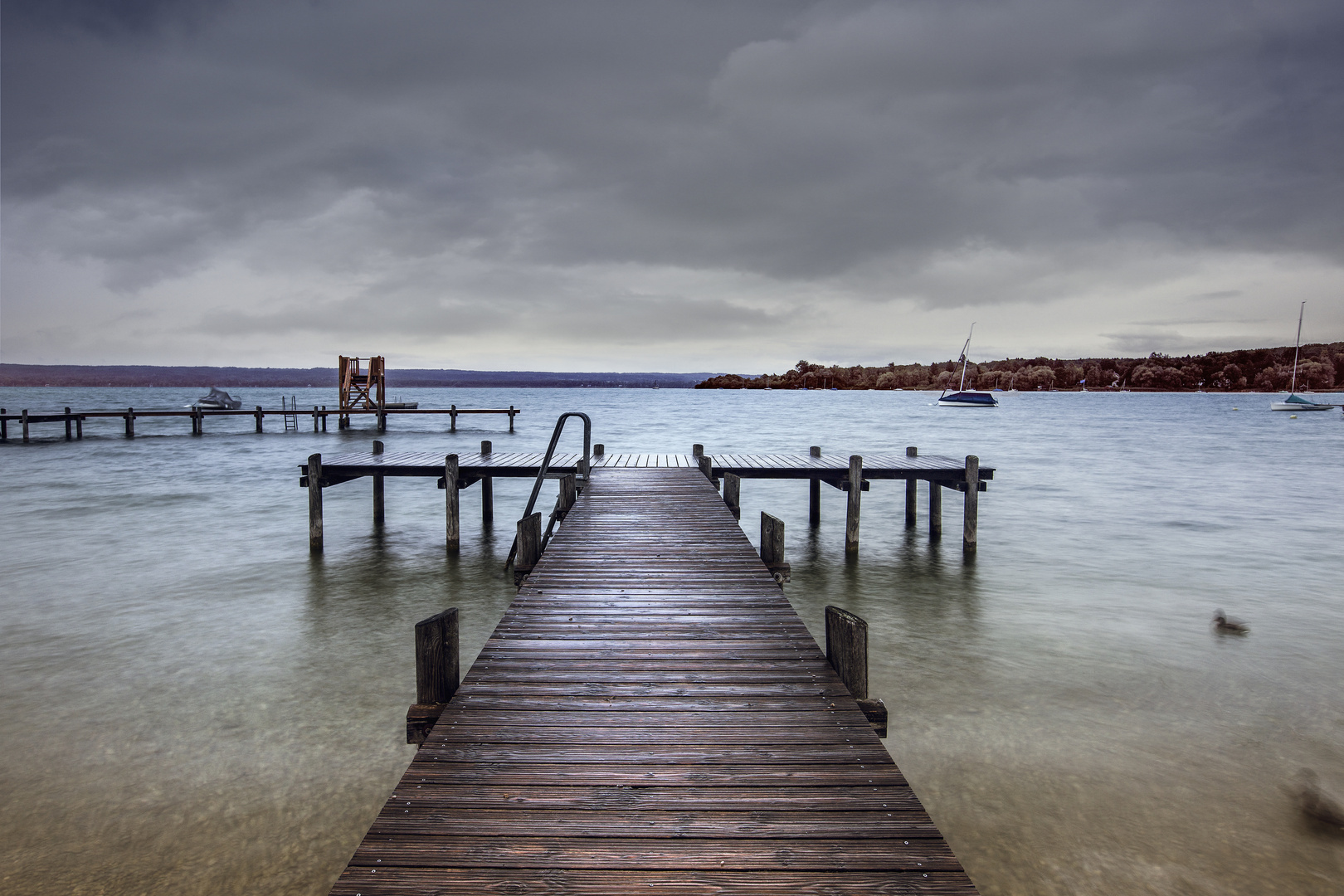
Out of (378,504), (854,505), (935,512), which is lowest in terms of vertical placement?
(378,504)

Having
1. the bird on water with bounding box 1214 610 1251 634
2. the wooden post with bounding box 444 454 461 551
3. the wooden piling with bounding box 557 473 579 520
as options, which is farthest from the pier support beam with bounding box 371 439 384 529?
the bird on water with bounding box 1214 610 1251 634

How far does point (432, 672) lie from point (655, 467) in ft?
32.4

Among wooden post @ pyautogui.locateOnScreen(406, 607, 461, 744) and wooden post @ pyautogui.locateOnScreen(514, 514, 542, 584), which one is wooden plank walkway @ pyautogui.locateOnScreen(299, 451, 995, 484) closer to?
wooden post @ pyautogui.locateOnScreen(514, 514, 542, 584)

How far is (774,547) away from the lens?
23.9 feet

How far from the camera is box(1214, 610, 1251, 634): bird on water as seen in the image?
9.39 meters

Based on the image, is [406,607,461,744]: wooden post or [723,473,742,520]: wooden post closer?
[406,607,461,744]: wooden post

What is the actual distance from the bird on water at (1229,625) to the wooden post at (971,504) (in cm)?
401

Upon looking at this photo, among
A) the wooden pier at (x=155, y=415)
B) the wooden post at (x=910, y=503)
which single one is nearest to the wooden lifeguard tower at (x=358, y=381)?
the wooden pier at (x=155, y=415)

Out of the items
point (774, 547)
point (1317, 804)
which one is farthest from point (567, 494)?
point (1317, 804)

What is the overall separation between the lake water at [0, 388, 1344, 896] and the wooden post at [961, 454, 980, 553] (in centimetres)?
40

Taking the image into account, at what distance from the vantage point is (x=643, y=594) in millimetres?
5816

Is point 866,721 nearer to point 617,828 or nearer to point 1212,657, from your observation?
point 617,828

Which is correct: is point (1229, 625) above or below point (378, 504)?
below

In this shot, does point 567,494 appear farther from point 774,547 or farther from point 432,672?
point 432,672
